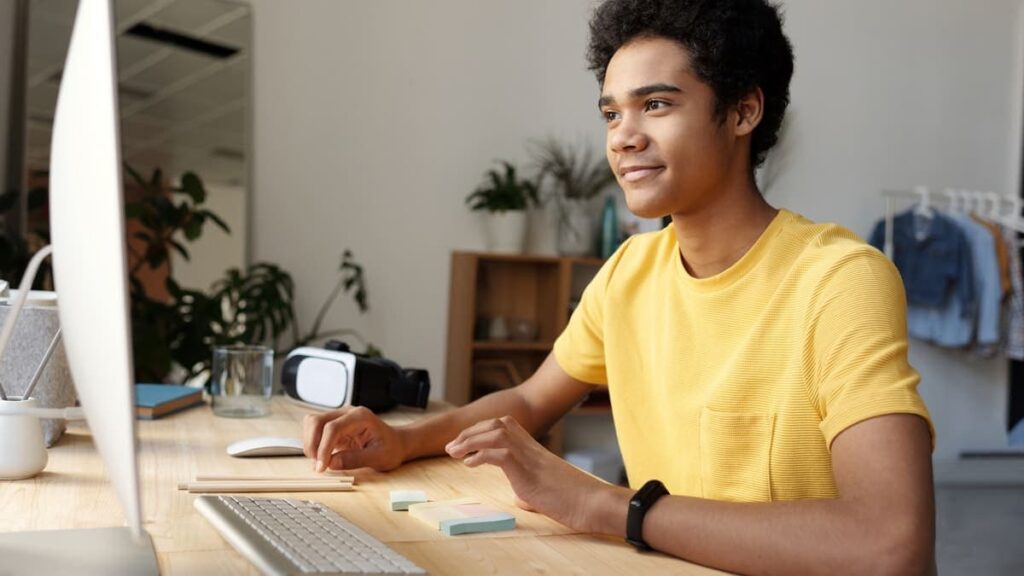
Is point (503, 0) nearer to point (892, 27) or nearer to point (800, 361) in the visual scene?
point (892, 27)

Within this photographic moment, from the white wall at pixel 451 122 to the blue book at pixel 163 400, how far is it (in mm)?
1973

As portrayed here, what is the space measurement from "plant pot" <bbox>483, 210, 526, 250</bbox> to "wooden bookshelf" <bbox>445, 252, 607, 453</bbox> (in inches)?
2.1

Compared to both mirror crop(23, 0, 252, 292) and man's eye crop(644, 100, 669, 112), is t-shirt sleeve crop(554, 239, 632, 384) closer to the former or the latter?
man's eye crop(644, 100, 669, 112)

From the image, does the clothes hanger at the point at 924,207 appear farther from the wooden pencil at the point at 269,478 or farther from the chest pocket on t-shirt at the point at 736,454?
the wooden pencil at the point at 269,478

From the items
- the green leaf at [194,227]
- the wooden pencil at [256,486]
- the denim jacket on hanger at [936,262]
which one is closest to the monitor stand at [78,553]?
the wooden pencil at [256,486]

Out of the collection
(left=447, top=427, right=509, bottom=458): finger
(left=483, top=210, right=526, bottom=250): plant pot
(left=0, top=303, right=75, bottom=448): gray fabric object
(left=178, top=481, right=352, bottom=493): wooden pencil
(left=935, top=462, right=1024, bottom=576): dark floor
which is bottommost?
(left=935, top=462, right=1024, bottom=576): dark floor

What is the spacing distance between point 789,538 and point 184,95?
3.21 metres

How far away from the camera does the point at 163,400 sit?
5.90ft

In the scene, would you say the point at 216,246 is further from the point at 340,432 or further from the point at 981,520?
the point at 981,520

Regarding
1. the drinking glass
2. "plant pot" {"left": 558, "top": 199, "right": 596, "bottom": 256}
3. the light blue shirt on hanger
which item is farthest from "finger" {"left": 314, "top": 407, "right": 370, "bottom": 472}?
the light blue shirt on hanger

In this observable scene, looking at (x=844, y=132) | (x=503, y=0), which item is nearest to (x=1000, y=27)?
(x=844, y=132)

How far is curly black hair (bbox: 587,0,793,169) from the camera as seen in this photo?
1.34m

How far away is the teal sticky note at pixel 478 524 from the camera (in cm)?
103

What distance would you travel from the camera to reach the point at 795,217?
1.34 m
